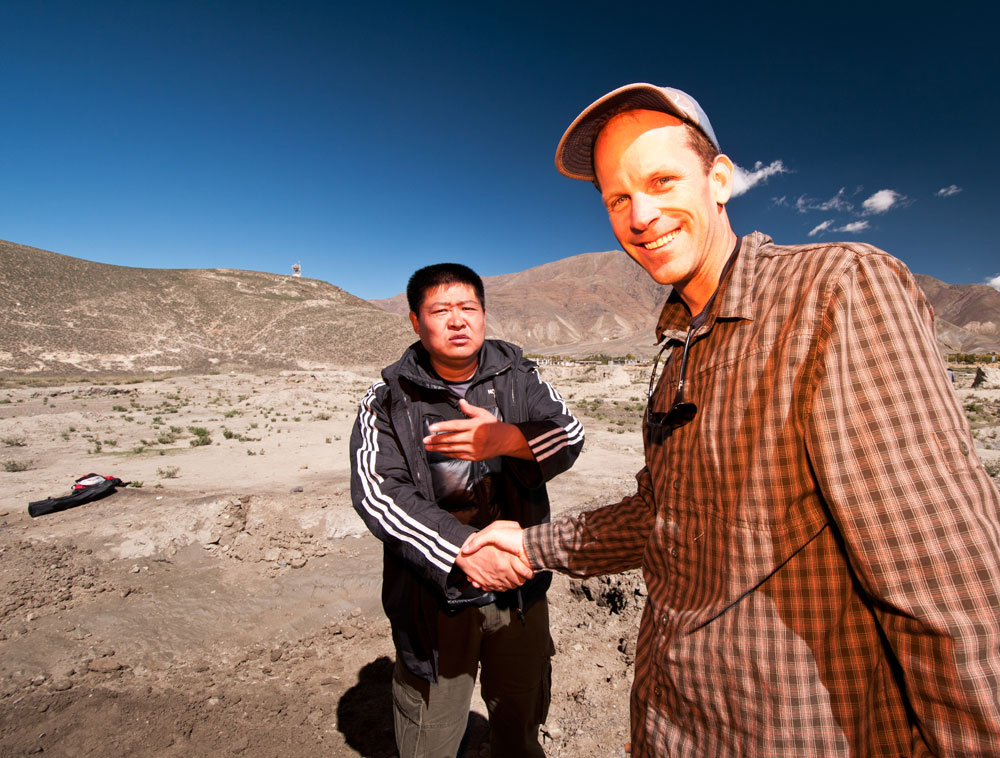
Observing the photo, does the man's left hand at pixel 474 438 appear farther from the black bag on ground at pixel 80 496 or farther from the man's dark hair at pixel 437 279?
the black bag on ground at pixel 80 496

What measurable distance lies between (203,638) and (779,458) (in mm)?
5371

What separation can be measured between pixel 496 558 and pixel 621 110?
1652 millimetres

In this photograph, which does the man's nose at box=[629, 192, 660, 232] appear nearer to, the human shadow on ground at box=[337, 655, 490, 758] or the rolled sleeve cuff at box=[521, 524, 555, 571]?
the rolled sleeve cuff at box=[521, 524, 555, 571]

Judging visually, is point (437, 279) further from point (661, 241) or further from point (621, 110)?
point (661, 241)

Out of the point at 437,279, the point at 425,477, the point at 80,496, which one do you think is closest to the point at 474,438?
the point at 425,477

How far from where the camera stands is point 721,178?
133cm

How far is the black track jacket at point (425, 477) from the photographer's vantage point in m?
2.00

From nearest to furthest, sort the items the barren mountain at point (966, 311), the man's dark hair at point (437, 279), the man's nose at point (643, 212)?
1. the man's nose at point (643, 212)
2. the man's dark hair at point (437, 279)
3. the barren mountain at point (966, 311)

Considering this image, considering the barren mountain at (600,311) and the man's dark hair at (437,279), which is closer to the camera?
the man's dark hair at (437,279)

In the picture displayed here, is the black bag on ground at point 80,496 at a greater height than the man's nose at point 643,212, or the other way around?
the man's nose at point 643,212

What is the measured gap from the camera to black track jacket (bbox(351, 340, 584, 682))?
1996 mm

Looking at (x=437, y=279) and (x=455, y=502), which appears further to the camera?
(x=437, y=279)

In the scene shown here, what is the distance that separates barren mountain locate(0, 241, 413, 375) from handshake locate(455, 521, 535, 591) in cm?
5440

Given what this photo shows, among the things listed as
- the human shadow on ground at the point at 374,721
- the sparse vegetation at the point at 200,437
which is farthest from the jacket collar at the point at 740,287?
the sparse vegetation at the point at 200,437
